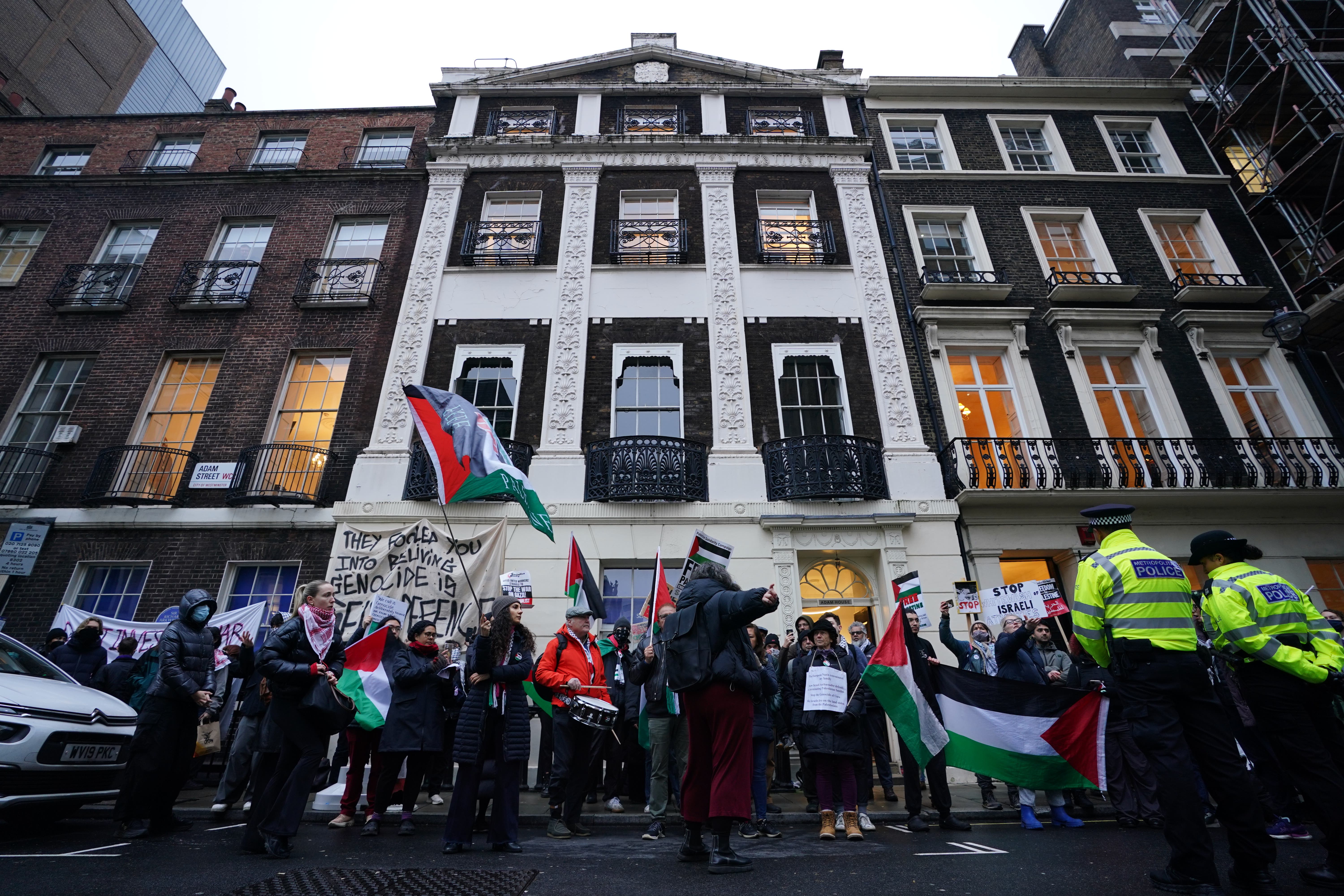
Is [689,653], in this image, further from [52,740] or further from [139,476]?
[139,476]

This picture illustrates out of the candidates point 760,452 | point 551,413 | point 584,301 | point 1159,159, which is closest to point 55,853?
point 551,413

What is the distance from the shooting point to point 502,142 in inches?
607

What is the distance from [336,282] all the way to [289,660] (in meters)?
11.4

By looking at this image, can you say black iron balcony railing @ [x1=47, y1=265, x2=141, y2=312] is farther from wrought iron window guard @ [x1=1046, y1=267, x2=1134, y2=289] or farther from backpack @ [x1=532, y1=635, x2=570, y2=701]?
wrought iron window guard @ [x1=1046, y1=267, x2=1134, y2=289]

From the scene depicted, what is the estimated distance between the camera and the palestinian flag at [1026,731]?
5746 mm

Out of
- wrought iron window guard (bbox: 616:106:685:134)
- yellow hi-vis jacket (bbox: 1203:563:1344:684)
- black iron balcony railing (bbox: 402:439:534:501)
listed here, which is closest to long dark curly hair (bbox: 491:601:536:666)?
yellow hi-vis jacket (bbox: 1203:563:1344:684)

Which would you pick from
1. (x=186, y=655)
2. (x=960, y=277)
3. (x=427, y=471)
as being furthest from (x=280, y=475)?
(x=960, y=277)

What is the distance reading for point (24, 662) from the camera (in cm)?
632

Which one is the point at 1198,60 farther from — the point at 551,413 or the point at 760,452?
the point at 551,413

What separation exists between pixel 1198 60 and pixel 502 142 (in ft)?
59.5

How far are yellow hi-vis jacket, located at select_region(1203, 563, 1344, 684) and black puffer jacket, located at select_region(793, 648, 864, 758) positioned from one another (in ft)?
9.36

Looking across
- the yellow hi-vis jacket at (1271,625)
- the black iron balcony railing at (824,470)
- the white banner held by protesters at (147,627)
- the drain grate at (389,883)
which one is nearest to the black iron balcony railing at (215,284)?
Answer: the white banner held by protesters at (147,627)

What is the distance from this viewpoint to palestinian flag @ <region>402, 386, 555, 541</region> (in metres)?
8.62

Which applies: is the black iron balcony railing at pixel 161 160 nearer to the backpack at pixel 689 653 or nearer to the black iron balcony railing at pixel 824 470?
the black iron balcony railing at pixel 824 470
